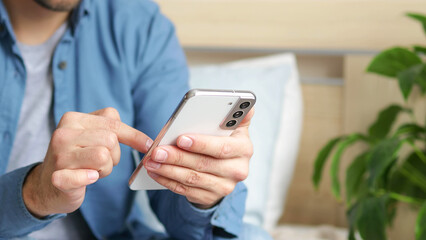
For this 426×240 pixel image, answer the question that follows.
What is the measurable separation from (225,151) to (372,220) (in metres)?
0.50

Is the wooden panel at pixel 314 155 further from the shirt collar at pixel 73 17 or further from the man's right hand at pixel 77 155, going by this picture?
the man's right hand at pixel 77 155

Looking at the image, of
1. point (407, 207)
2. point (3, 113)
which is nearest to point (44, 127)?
point (3, 113)

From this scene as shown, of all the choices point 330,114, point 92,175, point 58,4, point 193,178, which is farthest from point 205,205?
point 330,114

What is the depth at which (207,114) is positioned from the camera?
651mm

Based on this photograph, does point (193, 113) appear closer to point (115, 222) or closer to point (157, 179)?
point (157, 179)

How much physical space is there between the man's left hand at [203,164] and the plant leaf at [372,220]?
1.38ft

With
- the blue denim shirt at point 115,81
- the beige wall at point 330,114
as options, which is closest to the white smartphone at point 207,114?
the blue denim shirt at point 115,81

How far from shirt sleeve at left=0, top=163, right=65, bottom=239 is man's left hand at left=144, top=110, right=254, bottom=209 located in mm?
199

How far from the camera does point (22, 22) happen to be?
1065mm

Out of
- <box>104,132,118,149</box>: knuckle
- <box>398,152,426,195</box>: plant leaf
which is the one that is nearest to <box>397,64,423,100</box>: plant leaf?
<box>398,152,426,195</box>: plant leaf

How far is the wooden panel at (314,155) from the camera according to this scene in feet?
5.19

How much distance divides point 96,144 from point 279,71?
3.00ft

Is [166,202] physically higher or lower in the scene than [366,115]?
higher

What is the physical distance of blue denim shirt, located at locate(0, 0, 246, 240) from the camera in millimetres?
987
